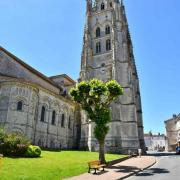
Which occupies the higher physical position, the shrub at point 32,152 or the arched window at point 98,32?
the arched window at point 98,32

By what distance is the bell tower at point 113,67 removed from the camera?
42562mm

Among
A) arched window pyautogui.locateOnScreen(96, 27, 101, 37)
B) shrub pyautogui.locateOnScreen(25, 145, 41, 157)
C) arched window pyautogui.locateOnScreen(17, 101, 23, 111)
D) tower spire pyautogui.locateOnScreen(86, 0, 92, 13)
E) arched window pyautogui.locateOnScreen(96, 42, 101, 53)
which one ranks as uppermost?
tower spire pyautogui.locateOnScreen(86, 0, 92, 13)

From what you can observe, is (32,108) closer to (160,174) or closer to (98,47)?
(160,174)

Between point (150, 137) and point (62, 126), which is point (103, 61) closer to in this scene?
point (62, 126)

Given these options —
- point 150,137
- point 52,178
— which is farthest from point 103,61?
point 150,137

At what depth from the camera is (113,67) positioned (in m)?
47.0

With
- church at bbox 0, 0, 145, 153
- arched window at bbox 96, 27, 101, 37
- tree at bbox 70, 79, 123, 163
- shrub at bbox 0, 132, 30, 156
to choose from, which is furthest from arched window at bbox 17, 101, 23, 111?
arched window at bbox 96, 27, 101, 37

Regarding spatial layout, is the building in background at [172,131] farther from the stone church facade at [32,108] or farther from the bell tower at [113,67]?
the stone church facade at [32,108]

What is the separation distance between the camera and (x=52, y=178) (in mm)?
13414

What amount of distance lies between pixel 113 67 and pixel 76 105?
1159 cm

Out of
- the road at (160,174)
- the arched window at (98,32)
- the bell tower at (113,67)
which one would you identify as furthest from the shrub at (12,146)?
the arched window at (98,32)

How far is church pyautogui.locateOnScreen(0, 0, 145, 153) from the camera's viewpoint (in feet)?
106

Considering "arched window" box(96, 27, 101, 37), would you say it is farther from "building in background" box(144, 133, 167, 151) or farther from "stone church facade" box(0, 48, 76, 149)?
"building in background" box(144, 133, 167, 151)

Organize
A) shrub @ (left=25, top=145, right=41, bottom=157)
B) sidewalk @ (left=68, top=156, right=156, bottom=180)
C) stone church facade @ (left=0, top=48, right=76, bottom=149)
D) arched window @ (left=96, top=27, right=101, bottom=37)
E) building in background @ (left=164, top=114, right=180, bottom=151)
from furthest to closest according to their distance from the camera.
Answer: building in background @ (left=164, top=114, right=180, bottom=151) < arched window @ (left=96, top=27, right=101, bottom=37) < stone church facade @ (left=0, top=48, right=76, bottom=149) < shrub @ (left=25, top=145, right=41, bottom=157) < sidewalk @ (left=68, top=156, right=156, bottom=180)
